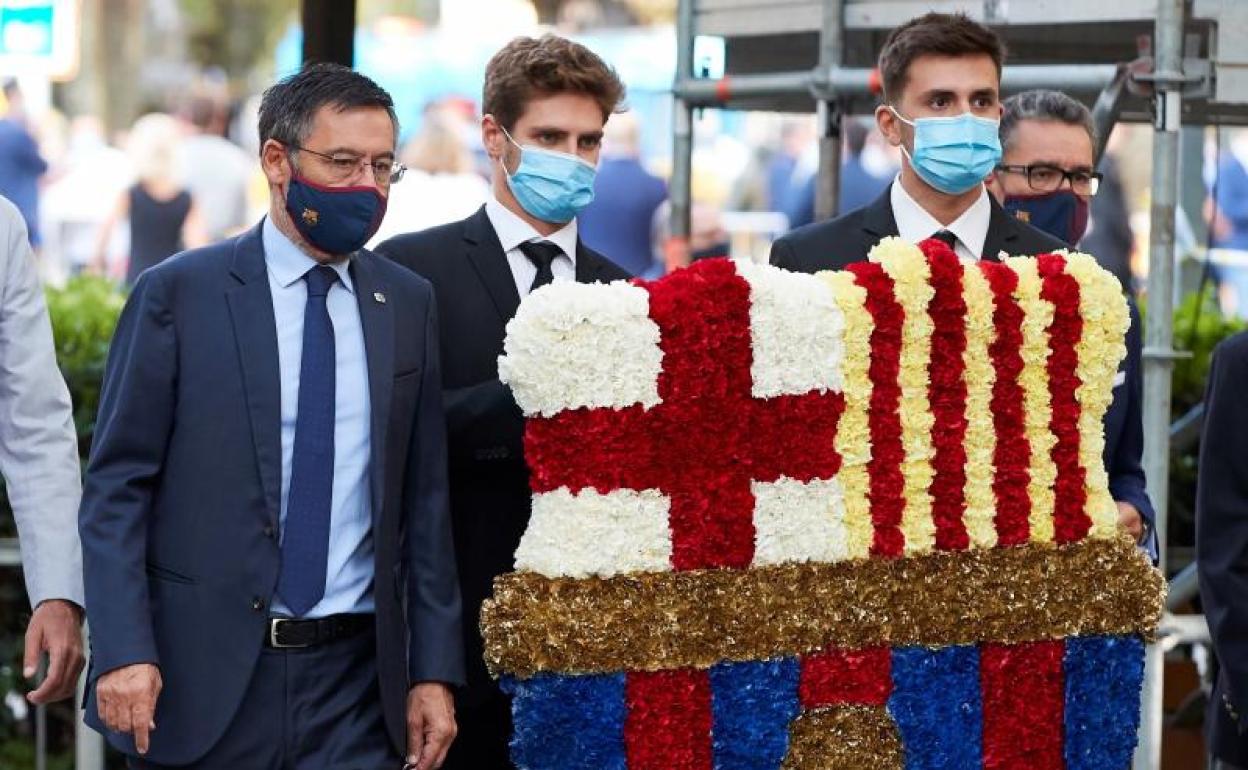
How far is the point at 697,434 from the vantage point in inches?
165

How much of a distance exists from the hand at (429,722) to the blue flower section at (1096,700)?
1289 mm

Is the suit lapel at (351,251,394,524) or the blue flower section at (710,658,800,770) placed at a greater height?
the suit lapel at (351,251,394,524)

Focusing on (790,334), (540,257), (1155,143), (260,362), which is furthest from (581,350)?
(1155,143)

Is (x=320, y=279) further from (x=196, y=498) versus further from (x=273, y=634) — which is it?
(x=273, y=634)

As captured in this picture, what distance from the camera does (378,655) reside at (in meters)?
4.25

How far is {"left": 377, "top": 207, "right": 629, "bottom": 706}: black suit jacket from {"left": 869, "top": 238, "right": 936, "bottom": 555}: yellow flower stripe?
32.3 inches

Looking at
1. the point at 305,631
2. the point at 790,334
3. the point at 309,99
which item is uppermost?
the point at 309,99

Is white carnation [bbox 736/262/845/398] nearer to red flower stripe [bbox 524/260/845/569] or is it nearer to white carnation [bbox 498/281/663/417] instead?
red flower stripe [bbox 524/260/845/569]

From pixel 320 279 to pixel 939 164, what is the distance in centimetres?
142

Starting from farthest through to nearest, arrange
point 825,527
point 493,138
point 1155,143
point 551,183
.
A: point 1155,143
point 493,138
point 551,183
point 825,527

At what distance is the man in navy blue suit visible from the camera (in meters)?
4.16

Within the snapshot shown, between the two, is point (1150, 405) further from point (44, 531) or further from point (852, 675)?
point (44, 531)

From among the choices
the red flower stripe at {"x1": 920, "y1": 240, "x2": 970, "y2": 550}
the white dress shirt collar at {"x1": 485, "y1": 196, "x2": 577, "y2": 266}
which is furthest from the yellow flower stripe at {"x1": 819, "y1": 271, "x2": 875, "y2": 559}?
the white dress shirt collar at {"x1": 485, "y1": 196, "x2": 577, "y2": 266}

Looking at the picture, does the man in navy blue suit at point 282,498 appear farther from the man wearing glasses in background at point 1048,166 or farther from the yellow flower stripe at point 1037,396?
the man wearing glasses in background at point 1048,166
